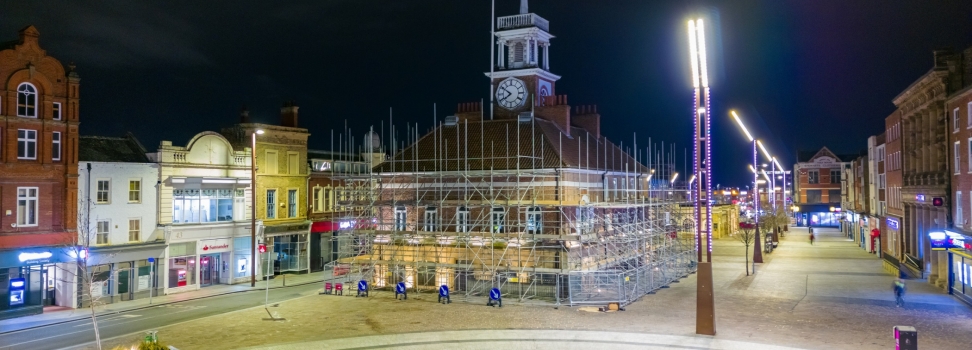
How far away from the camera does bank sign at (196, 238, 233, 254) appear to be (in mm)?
39625

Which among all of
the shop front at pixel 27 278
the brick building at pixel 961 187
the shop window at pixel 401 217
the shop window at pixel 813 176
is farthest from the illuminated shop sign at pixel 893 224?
the shop window at pixel 813 176

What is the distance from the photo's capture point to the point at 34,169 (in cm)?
3178

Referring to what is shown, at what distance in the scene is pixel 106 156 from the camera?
35.6 metres

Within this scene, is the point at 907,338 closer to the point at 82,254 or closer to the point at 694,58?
the point at 694,58

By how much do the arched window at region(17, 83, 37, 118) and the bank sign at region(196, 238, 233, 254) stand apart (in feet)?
36.6

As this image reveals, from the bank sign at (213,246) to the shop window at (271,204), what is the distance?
13.0 ft

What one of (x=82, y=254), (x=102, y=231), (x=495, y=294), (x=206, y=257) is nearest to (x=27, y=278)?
(x=82, y=254)

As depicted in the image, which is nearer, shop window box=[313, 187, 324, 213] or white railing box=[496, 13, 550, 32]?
white railing box=[496, 13, 550, 32]

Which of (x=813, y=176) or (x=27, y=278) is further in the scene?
(x=813, y=176)

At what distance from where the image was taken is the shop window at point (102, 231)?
34.3 metres

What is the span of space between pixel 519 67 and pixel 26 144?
2793 centimetres

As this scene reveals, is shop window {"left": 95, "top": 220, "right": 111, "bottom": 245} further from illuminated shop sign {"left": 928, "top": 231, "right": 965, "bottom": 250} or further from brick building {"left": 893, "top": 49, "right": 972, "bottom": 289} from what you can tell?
brick building {"left": 893, "top": 49, "right": 972, "bottom": 289}

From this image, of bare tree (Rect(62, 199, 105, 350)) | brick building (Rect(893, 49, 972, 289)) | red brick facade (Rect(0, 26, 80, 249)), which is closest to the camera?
red brick facade (Rect(0, 26, 80, 249))

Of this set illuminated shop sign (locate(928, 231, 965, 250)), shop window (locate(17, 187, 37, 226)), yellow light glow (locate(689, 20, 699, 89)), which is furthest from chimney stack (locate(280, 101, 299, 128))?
illuminated shop sign (locate(928, 231, 965, 250))
